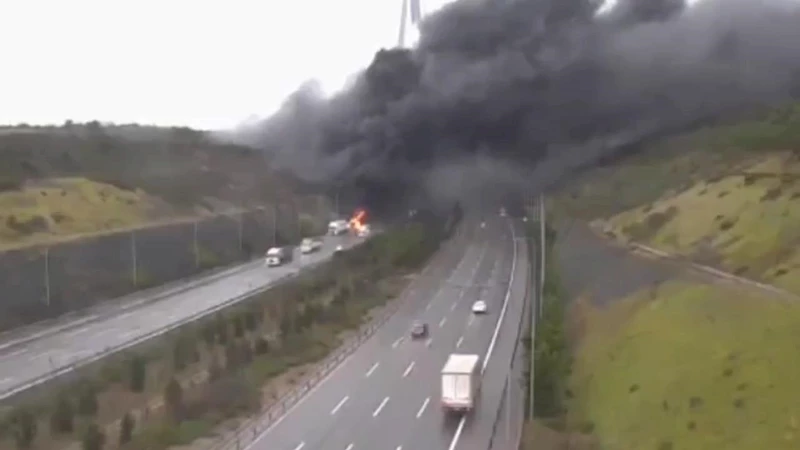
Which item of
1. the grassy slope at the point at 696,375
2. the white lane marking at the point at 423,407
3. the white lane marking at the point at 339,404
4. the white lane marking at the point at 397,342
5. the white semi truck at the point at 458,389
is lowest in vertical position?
the white lane marking at the point at 397,342

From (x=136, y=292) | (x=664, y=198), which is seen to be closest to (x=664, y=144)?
(x=664, y=198)

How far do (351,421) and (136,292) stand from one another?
31.3m

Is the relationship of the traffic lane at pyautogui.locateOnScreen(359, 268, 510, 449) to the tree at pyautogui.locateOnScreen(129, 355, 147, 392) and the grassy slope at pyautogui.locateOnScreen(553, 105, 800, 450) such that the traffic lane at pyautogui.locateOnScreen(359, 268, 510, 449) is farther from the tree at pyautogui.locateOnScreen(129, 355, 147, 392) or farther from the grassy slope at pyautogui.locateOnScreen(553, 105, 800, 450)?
the tree at pyautogui.locateOnScreen(129, 355, 147, 392)

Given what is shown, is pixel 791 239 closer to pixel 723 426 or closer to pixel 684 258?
pixel 684 258

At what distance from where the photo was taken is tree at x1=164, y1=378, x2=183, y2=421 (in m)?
36.6

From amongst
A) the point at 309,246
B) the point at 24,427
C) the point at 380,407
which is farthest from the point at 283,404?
the point at 309,246

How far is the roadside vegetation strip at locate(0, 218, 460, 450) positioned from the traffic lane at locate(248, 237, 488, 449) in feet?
5.79

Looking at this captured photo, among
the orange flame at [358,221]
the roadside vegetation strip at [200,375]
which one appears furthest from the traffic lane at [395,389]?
the orange flame at [358,221]

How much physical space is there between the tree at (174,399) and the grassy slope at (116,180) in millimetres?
24668

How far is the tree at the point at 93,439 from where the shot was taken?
31.5 meters

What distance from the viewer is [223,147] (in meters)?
108

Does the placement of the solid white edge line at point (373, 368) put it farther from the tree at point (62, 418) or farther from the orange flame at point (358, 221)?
the orange flame at point (358, 221)

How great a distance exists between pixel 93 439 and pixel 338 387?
11.7 meters

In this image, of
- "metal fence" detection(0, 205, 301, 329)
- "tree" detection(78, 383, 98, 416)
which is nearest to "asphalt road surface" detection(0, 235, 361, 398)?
"tree" detection(78, 383, 98, 416)
